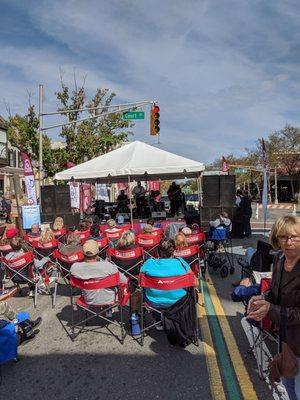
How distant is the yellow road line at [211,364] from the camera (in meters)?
3.67

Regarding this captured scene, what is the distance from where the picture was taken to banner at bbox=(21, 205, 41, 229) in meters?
15.2

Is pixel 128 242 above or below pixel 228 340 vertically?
above

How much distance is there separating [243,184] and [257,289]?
6897 cm

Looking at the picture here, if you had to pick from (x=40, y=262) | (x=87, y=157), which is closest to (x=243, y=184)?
(x=87, y=157)

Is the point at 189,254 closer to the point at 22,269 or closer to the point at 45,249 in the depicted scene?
the point at 22,269

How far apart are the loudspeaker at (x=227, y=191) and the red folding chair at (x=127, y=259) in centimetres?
834

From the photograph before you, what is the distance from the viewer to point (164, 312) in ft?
15.2

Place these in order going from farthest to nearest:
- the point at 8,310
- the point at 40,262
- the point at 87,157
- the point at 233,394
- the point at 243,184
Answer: the point at 243,184, the point at 87,157, the point at 40,262, the point at 8,310, the point at 233,394

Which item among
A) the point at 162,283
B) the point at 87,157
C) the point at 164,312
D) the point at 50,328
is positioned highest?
the point at 87,157

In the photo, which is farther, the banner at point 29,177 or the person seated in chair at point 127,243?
the banner at point 29,177

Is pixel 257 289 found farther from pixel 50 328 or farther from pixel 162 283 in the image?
pixel 50 328

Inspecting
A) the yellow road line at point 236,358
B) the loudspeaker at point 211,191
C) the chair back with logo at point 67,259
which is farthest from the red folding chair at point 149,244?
the loudspeaker at point 211,191

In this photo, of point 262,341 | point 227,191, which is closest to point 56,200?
point 227,191

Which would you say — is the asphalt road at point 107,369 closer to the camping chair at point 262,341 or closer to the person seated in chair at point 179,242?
the camping chair at point 262,341
